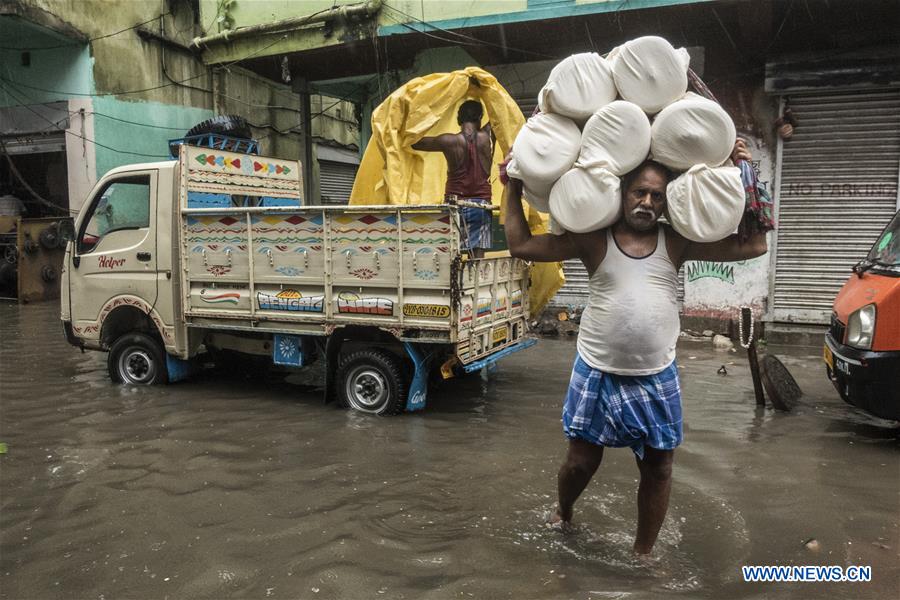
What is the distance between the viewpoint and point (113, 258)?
6285 millimetres

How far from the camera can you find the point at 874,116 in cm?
848

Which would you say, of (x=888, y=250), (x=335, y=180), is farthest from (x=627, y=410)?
(x=335, y=180)

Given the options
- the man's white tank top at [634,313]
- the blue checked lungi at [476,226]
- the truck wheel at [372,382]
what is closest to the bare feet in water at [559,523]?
the man's white tank top at [634,313]

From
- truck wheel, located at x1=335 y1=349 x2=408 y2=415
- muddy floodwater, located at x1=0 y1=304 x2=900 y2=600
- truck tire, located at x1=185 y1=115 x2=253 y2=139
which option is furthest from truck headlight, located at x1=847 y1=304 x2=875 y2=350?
truck tire, located at x1=185 y1=115 x2=253 y2=139

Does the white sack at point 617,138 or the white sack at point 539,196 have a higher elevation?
the white sack at point 617,138

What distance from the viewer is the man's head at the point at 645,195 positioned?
8.70 feet

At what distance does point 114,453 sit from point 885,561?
4516mm

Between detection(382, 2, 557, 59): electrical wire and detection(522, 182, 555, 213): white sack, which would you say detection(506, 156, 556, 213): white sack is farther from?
detection(382, 2, 557, 59): electrical wire

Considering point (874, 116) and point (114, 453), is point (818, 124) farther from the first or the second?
point (114, 453)

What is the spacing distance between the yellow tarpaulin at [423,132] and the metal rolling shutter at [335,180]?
34.5ft

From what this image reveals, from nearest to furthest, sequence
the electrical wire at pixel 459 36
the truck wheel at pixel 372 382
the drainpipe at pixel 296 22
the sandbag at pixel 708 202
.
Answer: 1. the sandbag at pixel 708 202
2. the truck wheel at pixel 372 382
3. the electrical wire at pixel 459 36
4. the drainpipe at pixel 296 22

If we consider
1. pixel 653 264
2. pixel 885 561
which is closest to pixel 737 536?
pixel 885 561

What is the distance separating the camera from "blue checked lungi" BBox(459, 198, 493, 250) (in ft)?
16.8

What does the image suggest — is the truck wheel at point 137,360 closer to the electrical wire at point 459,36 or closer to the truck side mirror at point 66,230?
the truck side mirror at point 66,230
